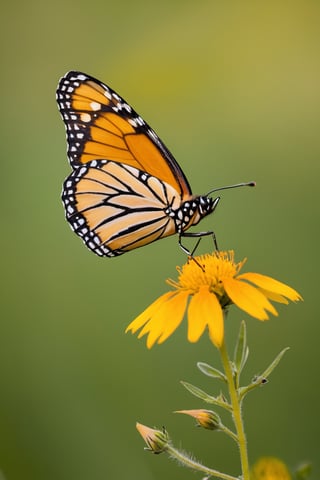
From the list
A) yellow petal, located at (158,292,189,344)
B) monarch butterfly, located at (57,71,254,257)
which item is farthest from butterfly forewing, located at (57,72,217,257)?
yellow petal, located at (158,292,189,344)

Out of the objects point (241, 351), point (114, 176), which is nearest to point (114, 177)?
point (114, 176)

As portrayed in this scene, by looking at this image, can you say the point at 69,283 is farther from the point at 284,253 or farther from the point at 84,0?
the point at 84,0

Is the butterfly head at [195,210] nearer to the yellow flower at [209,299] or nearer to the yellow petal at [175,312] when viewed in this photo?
the yellow flower at [209,299]

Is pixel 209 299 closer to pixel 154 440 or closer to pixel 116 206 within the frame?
pixel 154 440

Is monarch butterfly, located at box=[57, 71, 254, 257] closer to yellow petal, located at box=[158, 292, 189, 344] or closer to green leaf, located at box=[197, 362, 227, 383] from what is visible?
yellow petal, located at box=[158, 292, 189, 344]

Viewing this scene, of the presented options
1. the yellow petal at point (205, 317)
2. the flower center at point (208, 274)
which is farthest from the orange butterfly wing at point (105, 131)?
the yellow petal at point (205, 317)

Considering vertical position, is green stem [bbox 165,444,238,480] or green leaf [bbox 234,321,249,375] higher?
green leaf [bbox 234,321,249,375]
